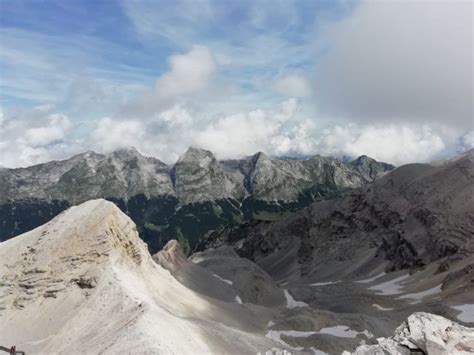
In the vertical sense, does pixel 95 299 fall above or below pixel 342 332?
above

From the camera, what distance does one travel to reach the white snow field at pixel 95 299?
2088 inches

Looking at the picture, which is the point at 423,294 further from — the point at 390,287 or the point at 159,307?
the point at 159,307

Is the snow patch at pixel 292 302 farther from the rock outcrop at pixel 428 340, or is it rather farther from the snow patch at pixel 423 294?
the rock outcrop at pixel 428 340

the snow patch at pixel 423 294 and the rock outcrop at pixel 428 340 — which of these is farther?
the snow patch at pixel 423 294

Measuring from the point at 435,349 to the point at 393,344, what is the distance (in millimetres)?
3110

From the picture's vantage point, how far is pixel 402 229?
195000mm

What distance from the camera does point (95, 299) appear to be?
203ft

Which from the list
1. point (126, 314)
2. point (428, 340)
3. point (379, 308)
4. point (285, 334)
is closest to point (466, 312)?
point (379, 308)

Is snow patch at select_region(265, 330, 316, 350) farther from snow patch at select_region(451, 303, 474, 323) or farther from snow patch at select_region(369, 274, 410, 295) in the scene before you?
snow patch at select_region(369, 274, 410, 295)

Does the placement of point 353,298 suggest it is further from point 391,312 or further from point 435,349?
point 435,349

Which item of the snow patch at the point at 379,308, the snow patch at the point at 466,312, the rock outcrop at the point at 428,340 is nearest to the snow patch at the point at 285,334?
the snow patch at the point at 466,312

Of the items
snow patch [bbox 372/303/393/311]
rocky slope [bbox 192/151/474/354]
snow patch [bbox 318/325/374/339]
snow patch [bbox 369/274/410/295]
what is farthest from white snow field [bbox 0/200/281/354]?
snow patch [bbox 369/274/410/295]

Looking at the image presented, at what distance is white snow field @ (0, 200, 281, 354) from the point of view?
53.0 metres

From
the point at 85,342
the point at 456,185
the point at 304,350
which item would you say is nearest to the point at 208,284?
the point at 304,350
